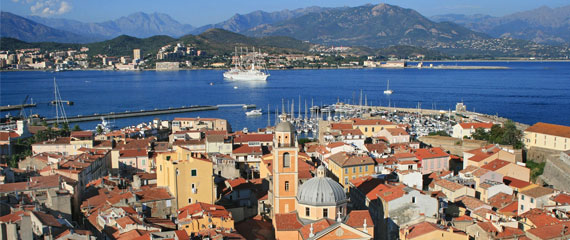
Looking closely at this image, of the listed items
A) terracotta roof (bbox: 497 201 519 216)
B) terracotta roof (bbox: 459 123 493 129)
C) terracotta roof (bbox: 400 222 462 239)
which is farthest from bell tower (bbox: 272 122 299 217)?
terracotta roof (bbox: 459 123 493 129)

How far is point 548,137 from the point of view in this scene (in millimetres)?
28469

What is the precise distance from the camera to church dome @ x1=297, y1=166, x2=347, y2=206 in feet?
44.9

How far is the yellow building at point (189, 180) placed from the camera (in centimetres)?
1622

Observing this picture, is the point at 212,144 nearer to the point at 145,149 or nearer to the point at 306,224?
the point at 145,149

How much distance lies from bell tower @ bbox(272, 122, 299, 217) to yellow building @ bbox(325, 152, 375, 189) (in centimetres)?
544

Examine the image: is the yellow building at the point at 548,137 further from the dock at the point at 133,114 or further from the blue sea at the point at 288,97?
the dock at the point at 133,114

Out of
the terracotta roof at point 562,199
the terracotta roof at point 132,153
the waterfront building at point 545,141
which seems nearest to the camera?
A: the terracotta roof at point 562,199

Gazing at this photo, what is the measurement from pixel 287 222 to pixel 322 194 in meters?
1.19

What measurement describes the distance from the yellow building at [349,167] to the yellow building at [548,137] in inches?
471

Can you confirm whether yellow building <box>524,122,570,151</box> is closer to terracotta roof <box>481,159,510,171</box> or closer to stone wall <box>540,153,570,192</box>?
stone wall <box>540,153,570,192</box>

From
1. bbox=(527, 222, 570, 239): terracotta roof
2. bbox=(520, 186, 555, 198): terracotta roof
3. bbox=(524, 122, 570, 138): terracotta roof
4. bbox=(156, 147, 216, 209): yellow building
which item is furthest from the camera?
bbox=(524, 122, 570, 138): terracotta roof

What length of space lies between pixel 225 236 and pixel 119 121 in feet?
139

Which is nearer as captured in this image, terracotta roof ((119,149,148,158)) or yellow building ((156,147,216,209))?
yellow building ((156,147,216,209))

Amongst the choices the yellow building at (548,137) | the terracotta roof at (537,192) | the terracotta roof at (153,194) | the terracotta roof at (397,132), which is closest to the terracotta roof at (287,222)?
the terracotta roof at (153,194)
